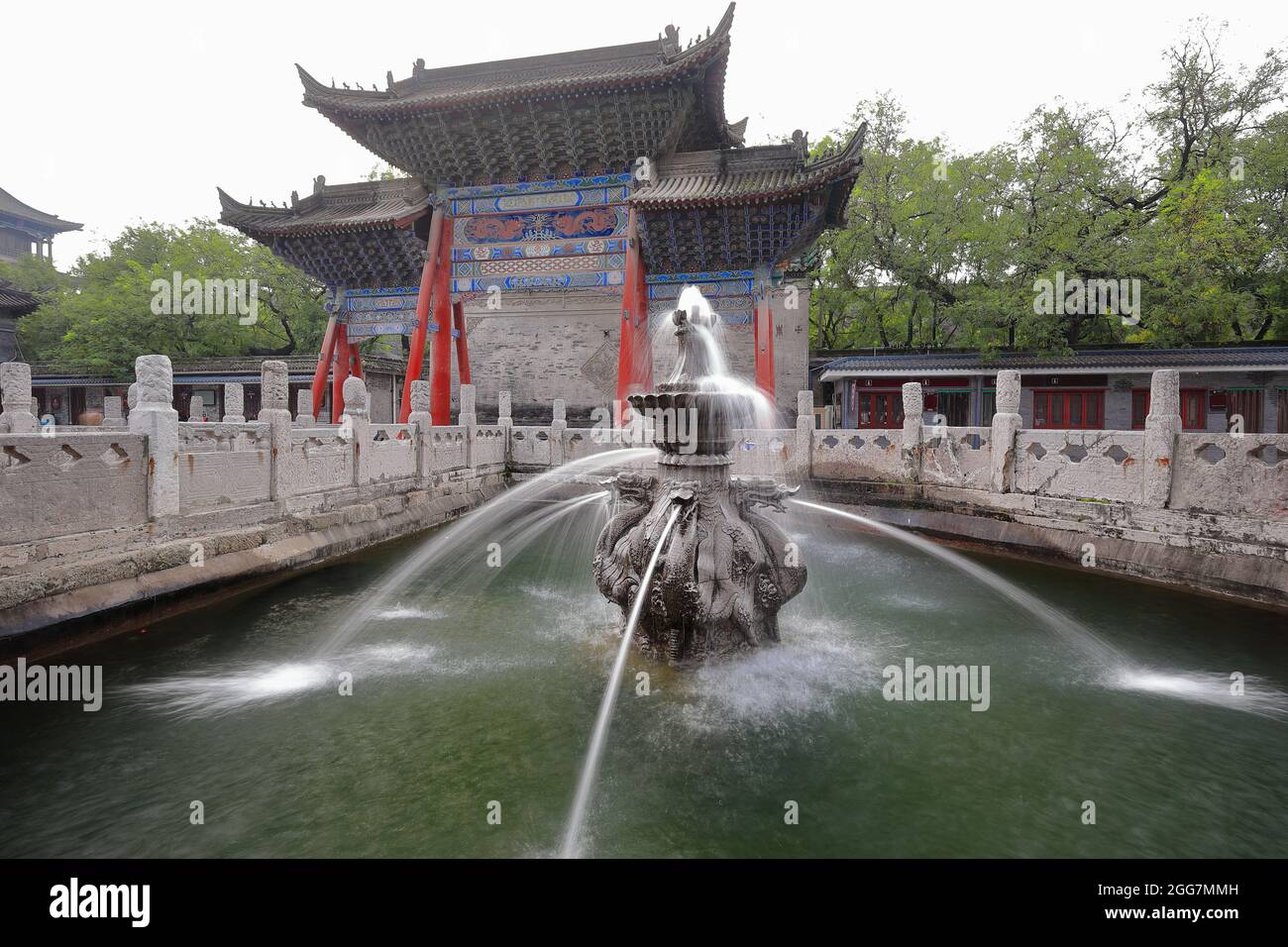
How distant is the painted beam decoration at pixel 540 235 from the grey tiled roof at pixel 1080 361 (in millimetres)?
8959

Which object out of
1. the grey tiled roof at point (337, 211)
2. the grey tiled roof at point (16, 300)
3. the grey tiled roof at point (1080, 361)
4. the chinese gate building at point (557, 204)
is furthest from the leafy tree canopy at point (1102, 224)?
the grey tiled roof at point (16, 300)

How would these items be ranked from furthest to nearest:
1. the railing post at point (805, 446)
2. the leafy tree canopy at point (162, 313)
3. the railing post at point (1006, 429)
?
the leafy tree canopy at point (162, 313), the railing post at point (805, 446), the railing post at point (1006, 429)

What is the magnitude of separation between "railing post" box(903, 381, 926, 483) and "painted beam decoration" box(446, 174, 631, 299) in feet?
25.8

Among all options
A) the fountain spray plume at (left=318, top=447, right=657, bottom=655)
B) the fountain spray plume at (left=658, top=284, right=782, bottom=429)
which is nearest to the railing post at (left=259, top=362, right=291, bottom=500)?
the fountain spray plume at (left=318, top=447, right=657, bottom=655)

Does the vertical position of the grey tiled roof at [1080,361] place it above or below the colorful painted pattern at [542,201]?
below

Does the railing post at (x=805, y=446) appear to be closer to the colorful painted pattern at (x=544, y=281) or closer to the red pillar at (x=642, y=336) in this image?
the red pillar at (x=642, y=336)

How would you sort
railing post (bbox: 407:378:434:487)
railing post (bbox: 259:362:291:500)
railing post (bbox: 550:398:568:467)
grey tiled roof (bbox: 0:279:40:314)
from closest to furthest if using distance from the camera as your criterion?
1. railing post (bbox: 259:362:291:500)
2. railing post (bbox: 407:378:434:487)
3. railing post (bbox: 550:398:568:467)
4. grey tiled roof (bbox: 0:279:40:314)

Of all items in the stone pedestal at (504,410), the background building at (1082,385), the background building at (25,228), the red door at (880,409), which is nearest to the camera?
the stone pedestal at (504,410)

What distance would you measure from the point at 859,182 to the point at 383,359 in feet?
65.5

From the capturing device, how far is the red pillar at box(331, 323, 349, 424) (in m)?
18.2

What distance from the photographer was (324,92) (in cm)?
1634

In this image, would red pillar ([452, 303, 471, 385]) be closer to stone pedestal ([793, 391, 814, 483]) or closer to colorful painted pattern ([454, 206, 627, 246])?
colorful painted pattern ([454, 206, 627, 246])

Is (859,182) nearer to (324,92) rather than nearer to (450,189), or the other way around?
(450,189)

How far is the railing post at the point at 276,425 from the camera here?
8641 mm
